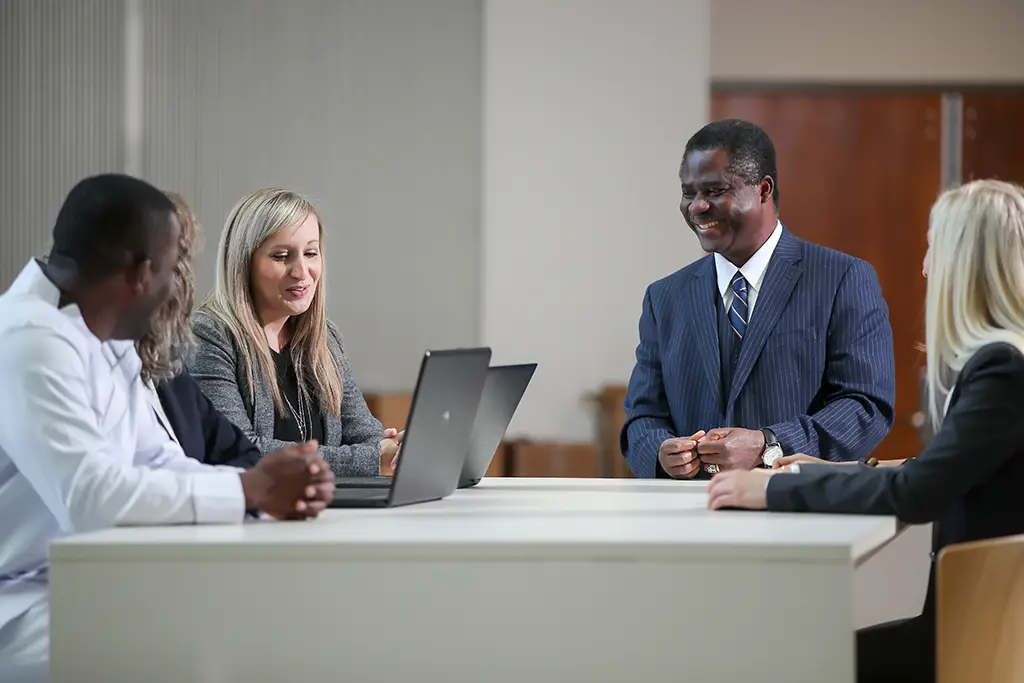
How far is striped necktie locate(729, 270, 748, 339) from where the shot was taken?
10.0 ft

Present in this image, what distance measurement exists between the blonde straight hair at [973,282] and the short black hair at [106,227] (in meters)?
1.32

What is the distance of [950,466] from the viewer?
2.07m

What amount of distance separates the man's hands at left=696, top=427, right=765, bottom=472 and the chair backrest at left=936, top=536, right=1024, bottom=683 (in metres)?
0.79

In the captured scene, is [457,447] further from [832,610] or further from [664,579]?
[832,610]

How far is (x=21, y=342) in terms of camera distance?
191 centimetres

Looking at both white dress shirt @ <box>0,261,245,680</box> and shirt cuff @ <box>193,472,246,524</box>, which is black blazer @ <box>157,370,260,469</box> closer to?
white dress shirt @ <box>0,261,245,680</box>

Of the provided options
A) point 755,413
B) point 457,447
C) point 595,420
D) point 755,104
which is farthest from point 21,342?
point 755,104

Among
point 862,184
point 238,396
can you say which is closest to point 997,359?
point 238,396

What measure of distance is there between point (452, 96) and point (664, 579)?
487 centimetres

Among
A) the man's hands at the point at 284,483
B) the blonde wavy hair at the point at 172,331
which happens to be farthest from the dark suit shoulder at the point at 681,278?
the man's hands at the point at 284,483

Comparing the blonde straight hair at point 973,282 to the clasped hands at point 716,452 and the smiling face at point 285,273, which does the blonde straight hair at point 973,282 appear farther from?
the smiling face at point 285,273

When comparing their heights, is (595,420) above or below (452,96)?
below

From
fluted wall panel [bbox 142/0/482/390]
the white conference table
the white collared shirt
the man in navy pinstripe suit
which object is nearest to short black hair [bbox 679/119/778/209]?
the man in navy pinstripe suit

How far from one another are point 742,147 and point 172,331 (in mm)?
1494
